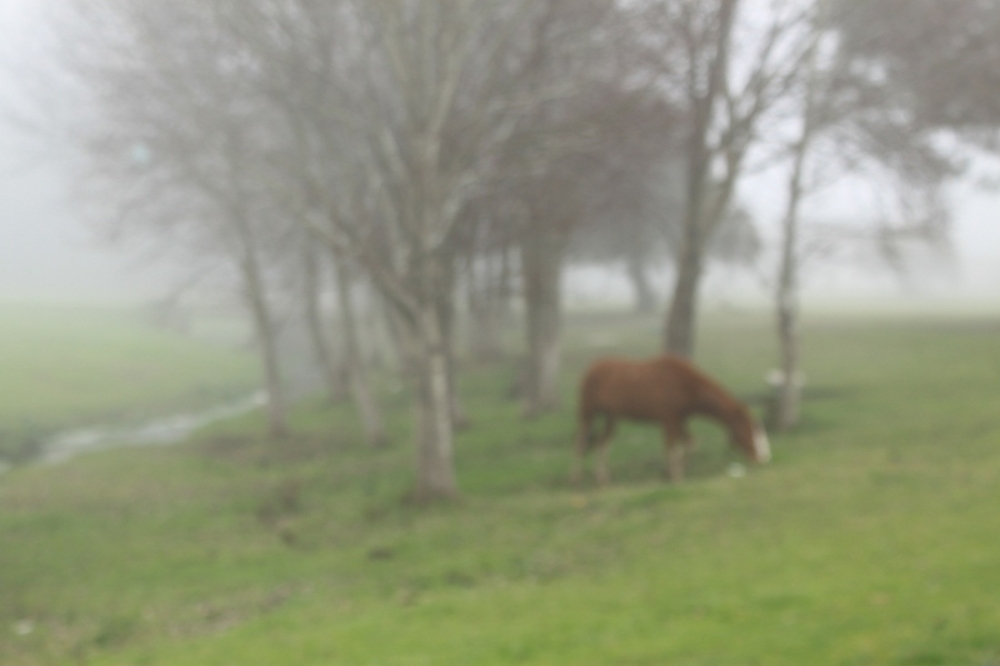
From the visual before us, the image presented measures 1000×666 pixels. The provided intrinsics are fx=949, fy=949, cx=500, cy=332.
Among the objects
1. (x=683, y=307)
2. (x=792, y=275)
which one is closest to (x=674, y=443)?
(x=792, y=275)

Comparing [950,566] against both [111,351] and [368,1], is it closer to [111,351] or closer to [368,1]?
[368,1]

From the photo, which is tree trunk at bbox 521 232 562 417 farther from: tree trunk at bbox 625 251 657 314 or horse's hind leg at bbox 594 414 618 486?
tree trunk at bbox 625 251 657 314

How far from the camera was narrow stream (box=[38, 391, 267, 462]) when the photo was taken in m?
24.7

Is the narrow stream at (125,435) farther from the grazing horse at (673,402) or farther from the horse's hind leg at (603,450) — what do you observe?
the grazing horse at (673,402)

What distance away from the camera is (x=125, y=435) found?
91.2 feet

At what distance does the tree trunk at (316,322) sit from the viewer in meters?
23.8

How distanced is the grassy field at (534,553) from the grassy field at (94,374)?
32.6 ft

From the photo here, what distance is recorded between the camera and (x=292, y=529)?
45.4 feet

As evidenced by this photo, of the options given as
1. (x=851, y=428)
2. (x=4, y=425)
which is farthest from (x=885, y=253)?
(x=4, y=425)

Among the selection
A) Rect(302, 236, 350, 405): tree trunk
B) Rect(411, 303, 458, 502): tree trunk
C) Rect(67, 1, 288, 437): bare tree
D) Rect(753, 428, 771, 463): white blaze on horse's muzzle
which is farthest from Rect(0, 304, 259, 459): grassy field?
Rect(753, 428, 771, 463): white blaze on horse's muzzle

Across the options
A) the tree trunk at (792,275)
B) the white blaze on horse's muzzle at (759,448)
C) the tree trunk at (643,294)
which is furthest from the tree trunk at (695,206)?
the tree trunk at (643,294)

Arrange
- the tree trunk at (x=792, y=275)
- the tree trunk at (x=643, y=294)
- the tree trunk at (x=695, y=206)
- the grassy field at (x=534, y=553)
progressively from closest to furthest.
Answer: the grassy field at (x=534, y=553), the tree trunk at (x=792, y=275), the tree trunk at (x=695, y=206), the tree trunk at (x=643, y=294)

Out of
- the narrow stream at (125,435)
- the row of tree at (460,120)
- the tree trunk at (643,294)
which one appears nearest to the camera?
the row of tree at (460,120)

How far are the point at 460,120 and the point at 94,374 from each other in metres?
26.1
